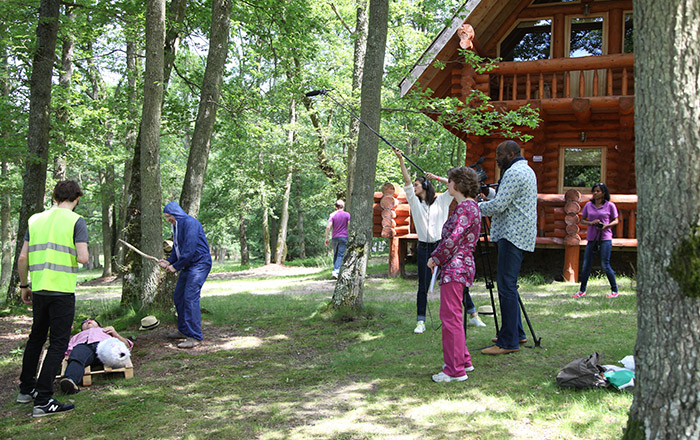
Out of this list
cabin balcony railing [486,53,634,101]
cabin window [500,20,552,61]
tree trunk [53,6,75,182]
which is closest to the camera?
cabin balcony railing [486,53,634,101]

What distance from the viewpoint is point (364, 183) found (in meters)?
8.18

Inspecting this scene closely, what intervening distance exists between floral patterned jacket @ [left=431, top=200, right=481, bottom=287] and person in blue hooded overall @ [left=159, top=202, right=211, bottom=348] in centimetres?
331

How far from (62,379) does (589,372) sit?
15.5ft

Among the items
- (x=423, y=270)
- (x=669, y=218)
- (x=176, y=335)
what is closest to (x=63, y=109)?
(x=176, y=335)

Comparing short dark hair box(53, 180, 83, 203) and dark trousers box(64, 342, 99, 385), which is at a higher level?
short dark hair box(53, 180, 83, 203)

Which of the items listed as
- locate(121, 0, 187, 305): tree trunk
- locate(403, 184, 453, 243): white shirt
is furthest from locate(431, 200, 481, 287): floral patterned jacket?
locate(121, 0, 187, 305): tree trunk

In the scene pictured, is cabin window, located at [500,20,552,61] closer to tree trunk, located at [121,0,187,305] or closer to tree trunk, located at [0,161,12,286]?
tree trunk, located at [121,0,187,305]

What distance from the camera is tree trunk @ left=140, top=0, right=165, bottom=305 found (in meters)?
8.24

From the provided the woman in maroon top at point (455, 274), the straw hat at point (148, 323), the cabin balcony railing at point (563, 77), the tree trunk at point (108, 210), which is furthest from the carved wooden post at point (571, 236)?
the tree trunk at point (108, 210)

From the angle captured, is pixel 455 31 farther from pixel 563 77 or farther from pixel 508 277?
pixel 508 277

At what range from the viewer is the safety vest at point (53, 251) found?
15.6ft

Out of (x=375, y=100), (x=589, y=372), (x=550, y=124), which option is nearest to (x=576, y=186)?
(x=550, y=124)

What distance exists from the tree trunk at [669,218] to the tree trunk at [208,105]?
7024 mm

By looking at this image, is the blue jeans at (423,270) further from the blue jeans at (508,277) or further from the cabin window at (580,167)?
the cabin window at (580,167)
